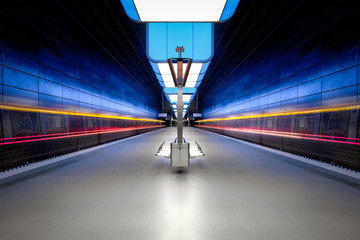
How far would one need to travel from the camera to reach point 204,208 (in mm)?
2854

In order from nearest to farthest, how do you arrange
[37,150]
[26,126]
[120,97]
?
[26,126], [37,150], [120,97]

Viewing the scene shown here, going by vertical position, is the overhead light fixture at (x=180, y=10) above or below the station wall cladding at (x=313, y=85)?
above

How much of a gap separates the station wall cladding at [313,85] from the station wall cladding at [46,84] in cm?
942

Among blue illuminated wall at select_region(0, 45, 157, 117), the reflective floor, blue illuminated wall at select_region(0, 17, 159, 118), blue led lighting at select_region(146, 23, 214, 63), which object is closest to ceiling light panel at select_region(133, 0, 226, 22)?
blue led lighting at select_region(146, 23, 214, 63)

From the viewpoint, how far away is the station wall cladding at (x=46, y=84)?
5168 mm

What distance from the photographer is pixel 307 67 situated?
698 centimetres

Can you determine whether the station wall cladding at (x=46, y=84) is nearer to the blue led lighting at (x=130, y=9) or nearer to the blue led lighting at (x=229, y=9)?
the blue led lighting at (x=130, y=9)

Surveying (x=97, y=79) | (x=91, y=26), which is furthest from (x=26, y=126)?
(x=97, y=79)

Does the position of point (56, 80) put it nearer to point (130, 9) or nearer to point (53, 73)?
point (53, 73)

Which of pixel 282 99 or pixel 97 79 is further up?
pixel 97 79

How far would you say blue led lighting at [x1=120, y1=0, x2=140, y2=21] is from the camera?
19.2 feet

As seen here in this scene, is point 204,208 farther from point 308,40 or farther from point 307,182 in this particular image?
point 308,40

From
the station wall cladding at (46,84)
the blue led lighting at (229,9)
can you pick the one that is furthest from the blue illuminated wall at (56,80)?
the blue led lighting at (229,9)

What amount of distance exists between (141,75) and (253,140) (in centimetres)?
1100
